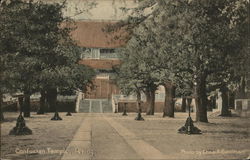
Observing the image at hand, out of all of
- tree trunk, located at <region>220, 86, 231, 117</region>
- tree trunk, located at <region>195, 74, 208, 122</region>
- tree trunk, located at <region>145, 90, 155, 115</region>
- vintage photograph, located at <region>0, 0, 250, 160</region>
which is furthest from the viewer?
tree trunk, located at <region>220, 86, 231, 117</region>

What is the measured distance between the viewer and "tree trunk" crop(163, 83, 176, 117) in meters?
11.6

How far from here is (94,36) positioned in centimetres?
1007

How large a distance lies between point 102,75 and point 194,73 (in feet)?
7.30

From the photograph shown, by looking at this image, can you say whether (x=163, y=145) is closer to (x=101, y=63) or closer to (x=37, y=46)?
(x=37, y=46)

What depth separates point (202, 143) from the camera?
8.88 metres

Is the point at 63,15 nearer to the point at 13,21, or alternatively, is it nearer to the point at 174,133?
the point at 13,21

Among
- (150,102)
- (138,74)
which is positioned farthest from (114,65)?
(150,102)

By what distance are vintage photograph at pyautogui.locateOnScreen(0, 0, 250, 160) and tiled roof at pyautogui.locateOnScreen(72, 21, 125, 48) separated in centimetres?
2

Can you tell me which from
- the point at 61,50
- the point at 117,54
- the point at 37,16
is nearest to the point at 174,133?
the point at 117,54

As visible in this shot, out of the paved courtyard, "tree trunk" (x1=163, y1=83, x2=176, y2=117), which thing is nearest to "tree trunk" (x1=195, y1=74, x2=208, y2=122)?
the paved courtyard

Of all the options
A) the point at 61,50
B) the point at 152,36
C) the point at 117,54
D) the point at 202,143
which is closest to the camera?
the point at 202,143

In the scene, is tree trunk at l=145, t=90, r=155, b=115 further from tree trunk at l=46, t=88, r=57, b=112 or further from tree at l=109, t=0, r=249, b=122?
tree trunk at l=46, t=88, r=57, b=112

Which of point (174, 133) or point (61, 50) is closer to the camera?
point (61, 50)

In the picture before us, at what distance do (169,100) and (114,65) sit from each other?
1.60m
